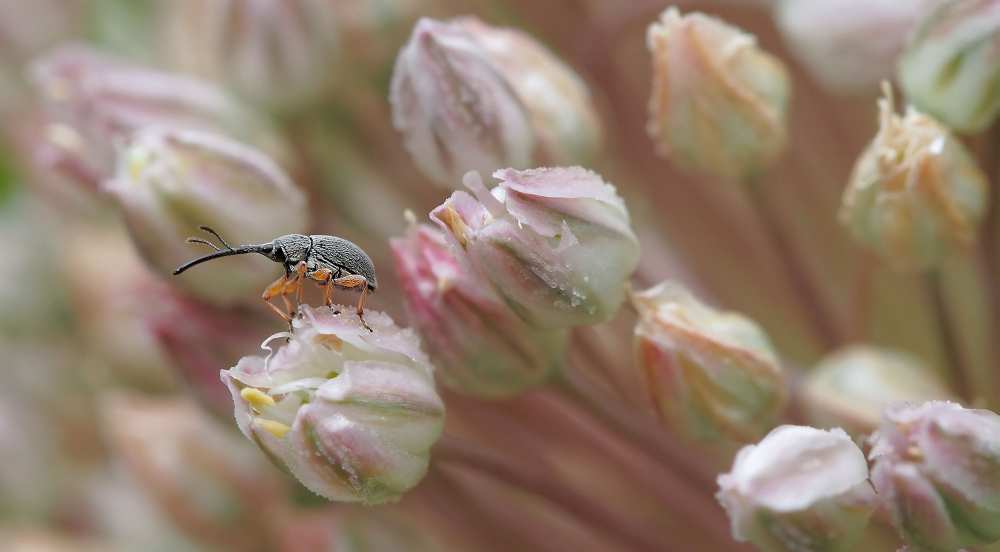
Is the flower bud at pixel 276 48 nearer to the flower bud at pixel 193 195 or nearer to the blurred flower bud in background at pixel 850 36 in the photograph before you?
the flower bud at pixel 193 195

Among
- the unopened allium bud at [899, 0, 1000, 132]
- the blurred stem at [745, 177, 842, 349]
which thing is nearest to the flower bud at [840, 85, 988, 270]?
the unopened allium bud at [899, 0, 1000, 132]

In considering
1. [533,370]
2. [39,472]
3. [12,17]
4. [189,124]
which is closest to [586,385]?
[533,370]

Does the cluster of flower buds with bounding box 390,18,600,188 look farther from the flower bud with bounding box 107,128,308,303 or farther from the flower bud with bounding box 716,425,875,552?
the flower bud with bounding box 716,425,875,552

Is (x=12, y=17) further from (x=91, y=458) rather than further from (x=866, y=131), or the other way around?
(x=866, y=131)

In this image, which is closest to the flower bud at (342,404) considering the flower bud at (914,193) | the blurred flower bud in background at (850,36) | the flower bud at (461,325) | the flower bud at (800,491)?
the flower bud at (461,325)

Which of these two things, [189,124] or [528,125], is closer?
[528,125]

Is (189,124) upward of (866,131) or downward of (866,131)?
downward

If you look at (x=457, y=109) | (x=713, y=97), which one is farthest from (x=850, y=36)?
(x=457, y=109)
